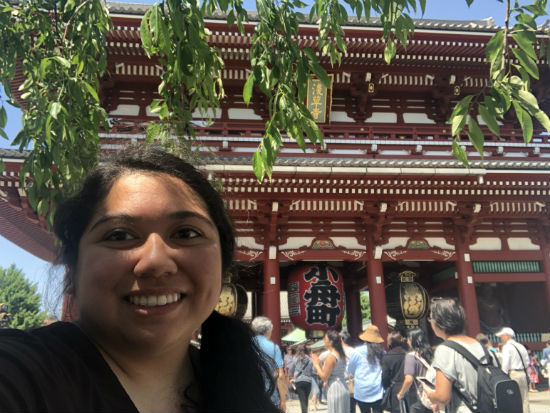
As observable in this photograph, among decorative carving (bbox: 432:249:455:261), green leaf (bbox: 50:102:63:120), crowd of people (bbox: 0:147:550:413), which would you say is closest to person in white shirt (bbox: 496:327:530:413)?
decorative carving (bbox: 432:249:455:261)

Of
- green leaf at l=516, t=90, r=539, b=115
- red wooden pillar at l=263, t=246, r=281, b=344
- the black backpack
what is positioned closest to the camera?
green leaf at l=516, t=90, r=539, b=115

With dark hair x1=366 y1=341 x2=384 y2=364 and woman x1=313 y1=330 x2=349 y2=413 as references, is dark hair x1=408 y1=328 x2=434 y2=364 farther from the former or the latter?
woman x1=313 y1=330 x2=349 y2=413

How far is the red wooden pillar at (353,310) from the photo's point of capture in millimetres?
10594

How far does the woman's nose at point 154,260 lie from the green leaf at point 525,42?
47.3 inches

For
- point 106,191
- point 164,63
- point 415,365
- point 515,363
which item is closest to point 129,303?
point 106,191

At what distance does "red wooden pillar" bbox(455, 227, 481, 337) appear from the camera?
793cm

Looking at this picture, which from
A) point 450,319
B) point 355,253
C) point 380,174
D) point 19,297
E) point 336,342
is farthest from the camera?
point 19,297

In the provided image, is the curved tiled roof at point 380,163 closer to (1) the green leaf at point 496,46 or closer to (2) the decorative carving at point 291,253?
(2) the decorative carving at point 291,253

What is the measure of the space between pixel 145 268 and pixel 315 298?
7701mm

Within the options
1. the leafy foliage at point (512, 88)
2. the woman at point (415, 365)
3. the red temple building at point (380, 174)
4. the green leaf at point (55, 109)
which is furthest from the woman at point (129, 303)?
the red temple building at point (380, 174)

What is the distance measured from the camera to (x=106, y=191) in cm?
93

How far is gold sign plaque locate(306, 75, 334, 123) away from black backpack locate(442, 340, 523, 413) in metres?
6.03

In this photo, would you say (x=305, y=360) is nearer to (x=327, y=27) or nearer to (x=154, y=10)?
(x=327, y=27)

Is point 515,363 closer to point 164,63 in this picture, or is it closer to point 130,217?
point 164,63
